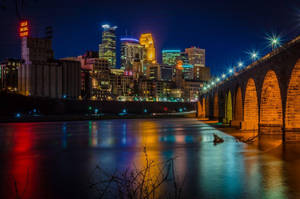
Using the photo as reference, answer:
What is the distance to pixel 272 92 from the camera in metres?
33.8

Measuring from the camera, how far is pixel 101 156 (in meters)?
23.0

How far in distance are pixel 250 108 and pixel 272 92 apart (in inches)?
353

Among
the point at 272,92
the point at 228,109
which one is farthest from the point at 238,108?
the point at 272,92

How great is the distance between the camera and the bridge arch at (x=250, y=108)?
137 ft

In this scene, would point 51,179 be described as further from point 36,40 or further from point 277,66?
point 36,40

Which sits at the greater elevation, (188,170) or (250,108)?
(250,108)

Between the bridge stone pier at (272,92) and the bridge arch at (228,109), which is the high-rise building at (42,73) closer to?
the bridge arch at (228,109)

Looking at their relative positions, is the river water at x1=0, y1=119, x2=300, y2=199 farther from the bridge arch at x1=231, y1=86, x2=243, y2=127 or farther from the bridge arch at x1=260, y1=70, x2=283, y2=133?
the bridge arch at x1=231, y1=86, x2=243, y2=127

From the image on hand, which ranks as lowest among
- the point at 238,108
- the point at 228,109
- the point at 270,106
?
the point at 228,109

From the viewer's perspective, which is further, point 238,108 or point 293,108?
point 238,108

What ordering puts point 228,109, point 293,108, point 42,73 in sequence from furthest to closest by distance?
point 42,73, point 228,109, point 293,108

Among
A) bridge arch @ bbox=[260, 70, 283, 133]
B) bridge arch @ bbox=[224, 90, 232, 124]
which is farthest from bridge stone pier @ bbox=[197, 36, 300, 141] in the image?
bridge arch @ bbox=[224, 90, 232, 124]

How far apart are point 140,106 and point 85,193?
6762 inches

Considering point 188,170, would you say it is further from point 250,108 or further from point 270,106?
point 250,108
